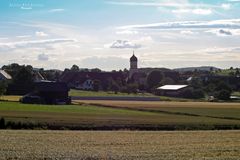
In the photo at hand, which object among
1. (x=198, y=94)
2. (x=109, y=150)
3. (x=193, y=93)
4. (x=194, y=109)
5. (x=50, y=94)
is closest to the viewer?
(x=109, y=150)

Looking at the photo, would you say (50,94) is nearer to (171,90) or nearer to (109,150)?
(171,90)

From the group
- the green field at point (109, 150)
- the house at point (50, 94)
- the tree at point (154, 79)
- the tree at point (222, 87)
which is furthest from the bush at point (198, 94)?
the green field at point (109, 150)

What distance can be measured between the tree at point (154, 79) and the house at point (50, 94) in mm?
78585

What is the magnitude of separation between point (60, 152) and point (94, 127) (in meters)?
24.8

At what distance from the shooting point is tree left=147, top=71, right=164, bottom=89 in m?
185

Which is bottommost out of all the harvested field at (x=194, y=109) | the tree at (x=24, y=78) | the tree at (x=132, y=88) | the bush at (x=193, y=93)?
the harvested field at (x=194, y=109)

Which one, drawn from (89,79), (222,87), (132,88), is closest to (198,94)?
(222,87)

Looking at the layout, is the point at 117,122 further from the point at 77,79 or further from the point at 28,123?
the point at 77,79

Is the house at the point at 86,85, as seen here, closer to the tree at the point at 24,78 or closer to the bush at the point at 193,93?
the bush at the point at 193,93

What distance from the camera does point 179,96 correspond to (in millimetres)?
152625

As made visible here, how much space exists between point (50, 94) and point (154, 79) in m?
86.8

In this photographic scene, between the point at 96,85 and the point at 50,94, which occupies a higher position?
the point at 96,85

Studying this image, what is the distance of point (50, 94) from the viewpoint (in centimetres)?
10475

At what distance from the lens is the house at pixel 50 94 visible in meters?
102
